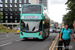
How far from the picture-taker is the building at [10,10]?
90.4 m

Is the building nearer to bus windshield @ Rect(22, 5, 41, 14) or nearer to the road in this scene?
bus windshield @ Rect(22, 5, 41, 14)

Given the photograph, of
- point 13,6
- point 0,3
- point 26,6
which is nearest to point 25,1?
point 13,6

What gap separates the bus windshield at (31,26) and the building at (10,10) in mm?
74452

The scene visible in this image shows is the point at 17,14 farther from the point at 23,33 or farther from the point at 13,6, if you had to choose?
the point at 23,33

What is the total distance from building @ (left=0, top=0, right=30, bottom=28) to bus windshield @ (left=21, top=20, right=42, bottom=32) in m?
74.5

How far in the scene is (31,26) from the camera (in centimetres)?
1677

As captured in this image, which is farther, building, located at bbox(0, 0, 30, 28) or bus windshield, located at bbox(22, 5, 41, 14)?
building, located at bbox(0, 0, 30, 28)

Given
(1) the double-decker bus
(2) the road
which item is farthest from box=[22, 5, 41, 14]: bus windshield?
(2) the road

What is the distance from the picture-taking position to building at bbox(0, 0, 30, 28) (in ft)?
297

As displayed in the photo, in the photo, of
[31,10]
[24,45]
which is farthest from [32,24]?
[24,45]

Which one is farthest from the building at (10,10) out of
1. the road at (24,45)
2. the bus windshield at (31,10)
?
the road at (24,45)

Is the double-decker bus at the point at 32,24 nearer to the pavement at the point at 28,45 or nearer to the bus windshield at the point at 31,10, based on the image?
the bus windshield at the point at 31,10

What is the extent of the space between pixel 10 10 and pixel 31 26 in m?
78.0

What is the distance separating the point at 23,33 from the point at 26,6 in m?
3.08
